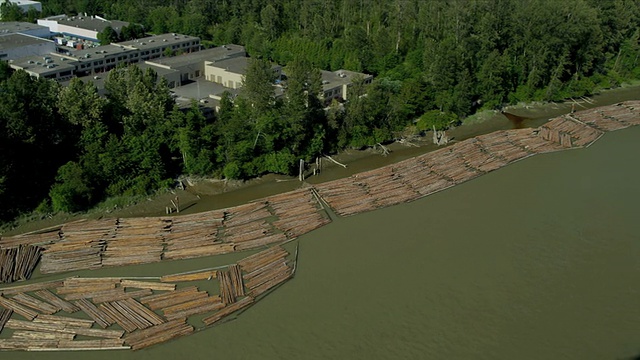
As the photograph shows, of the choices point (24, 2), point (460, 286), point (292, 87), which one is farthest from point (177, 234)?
point (24, 2)

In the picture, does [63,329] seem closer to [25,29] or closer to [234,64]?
[234,64]

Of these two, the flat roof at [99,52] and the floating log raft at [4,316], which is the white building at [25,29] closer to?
the flat roof at [99,52]

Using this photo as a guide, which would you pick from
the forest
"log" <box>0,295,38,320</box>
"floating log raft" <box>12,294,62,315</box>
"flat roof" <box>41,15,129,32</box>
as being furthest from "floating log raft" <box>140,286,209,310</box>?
"flat roof" <box>41,15,129,32</box>

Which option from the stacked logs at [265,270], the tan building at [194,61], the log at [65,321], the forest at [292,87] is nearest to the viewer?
the log at [65,321]

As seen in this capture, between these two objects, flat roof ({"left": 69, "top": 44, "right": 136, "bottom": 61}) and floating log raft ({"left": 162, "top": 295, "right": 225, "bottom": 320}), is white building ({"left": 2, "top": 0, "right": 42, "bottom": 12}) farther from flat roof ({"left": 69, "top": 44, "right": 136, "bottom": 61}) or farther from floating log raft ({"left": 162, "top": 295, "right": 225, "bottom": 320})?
floating log raft ({"left": 162, "top": 295, "right": 225, "bottom": 320})

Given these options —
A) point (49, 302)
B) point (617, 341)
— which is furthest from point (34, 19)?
point (617, 341)

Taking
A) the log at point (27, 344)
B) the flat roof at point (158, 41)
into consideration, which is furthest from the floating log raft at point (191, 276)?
the flat roof at point (158, 41)

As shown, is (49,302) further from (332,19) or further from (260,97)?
(332,19)
